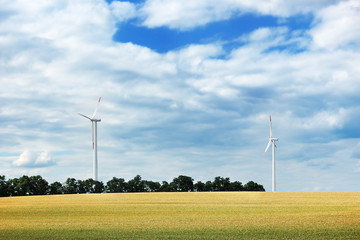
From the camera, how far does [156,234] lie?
27.0 metres

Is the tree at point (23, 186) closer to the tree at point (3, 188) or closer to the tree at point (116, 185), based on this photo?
the tree at point (3, 188)

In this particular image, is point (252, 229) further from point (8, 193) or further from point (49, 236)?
point (8, 193)

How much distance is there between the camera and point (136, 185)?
104m

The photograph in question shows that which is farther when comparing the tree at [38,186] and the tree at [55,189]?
the tree at [55,189]

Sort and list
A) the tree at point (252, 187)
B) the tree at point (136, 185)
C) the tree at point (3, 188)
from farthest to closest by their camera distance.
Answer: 1. the tree at point (252, 187)
2. the tree at point (136, 185)
3. the tree at point (3, 188)

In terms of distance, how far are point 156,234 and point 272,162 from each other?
69.9 meters

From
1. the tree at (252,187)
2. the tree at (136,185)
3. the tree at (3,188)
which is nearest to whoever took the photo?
the tree at (3,188)

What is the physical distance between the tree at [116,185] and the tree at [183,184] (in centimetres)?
1252

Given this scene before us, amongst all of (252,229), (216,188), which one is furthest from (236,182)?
(252,229)

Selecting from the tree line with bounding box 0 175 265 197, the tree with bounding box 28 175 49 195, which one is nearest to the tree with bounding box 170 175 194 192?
the tree line with bounding box 0 175 265 197

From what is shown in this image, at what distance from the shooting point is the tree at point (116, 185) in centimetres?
10182

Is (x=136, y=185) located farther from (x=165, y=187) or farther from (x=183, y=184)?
(x=183, y=184)

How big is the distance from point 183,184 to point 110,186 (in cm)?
1866

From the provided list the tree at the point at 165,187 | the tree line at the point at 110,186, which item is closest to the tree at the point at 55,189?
the tree line at the point at 110,186
